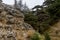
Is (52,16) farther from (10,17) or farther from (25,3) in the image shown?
(25,3)

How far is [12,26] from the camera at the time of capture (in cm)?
Result: 1020

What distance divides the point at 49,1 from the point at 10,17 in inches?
438

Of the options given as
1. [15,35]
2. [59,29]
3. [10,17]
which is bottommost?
[59,29]

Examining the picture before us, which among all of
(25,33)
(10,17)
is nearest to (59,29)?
(25,33)

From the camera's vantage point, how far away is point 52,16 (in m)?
18.2

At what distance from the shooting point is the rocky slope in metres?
9.34

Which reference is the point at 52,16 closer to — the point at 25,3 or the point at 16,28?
the point at 16,28

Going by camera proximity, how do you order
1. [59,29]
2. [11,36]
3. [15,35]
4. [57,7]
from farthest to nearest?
[57,7] → [59,29] → [15,35] → [11,36]

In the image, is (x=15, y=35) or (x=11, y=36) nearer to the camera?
(x=11, y=36)

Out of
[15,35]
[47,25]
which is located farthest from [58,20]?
[15,35]

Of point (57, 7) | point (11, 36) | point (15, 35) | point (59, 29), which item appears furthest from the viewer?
point (57, 7)

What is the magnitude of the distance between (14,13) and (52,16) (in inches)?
305

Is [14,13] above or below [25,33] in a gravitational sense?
above

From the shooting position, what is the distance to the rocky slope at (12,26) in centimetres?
934
